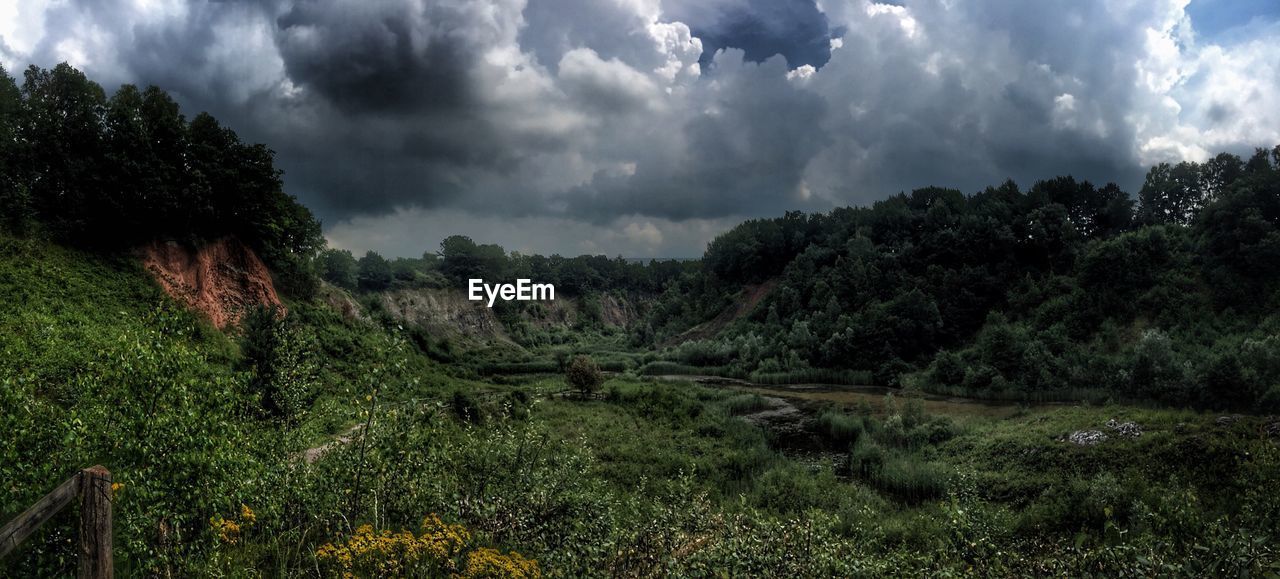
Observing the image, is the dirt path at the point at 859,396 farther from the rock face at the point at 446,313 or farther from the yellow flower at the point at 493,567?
the yellow flower at the point at 493,567

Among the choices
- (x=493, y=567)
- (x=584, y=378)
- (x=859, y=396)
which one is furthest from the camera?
(x=859, y=396)

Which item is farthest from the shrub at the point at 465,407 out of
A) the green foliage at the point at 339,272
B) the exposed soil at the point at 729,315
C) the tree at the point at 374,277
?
the exposed soil at the point at 729,315

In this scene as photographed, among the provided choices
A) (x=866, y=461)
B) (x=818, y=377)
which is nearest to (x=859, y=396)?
(x=818, y=377)

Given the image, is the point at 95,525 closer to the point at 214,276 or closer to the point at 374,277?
the point at 214,276

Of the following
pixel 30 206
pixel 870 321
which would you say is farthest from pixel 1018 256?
pixel 30 206

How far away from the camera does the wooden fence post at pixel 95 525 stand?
165 inches

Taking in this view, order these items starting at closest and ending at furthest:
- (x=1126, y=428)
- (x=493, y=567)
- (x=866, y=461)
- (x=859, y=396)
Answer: (x=493, y=567) → (x=1126, y=428) → (x=866, y=461) → (x=859, y=396)

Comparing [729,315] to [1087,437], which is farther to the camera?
[729,315]

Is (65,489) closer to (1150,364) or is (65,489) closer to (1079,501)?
(1079,501)

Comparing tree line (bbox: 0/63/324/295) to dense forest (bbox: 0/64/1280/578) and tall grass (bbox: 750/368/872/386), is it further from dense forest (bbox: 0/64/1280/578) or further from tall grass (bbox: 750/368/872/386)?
tall grass (bbox: 750/368/872/386)

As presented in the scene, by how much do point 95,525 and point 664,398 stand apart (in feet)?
97.2

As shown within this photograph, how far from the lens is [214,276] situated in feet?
100

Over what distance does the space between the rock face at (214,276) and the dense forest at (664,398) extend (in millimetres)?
723

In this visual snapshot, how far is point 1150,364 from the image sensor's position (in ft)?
98.7
